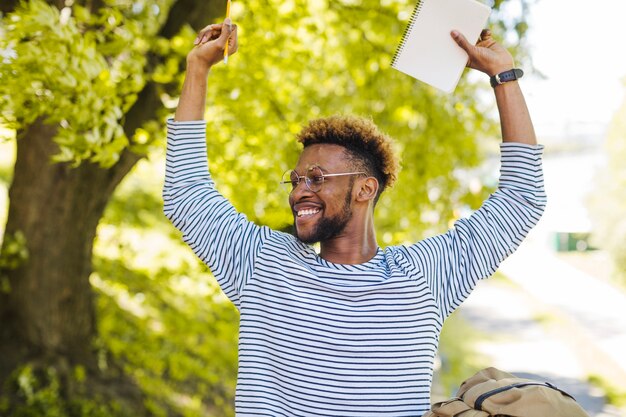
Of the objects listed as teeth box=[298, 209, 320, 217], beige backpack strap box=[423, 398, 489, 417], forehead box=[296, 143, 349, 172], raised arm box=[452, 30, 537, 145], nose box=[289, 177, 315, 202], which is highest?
raised arm box=[452, 30, 537, 145]

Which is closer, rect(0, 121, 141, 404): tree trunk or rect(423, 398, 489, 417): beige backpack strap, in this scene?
rect(423, 398, 489, 417): beige backpack strap

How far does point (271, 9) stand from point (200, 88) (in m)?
2.55

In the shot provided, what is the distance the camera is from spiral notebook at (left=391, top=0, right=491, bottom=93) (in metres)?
2.40

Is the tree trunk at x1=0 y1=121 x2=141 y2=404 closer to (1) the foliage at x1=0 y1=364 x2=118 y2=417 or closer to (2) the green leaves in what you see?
(1) the foliage at x1=0 y1=364 x2=118 y2=417

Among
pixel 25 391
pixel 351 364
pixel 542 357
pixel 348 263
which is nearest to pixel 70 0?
pixel 348 263

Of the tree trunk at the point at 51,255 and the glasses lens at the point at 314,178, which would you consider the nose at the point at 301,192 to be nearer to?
the glasses lens at the point at 314,178

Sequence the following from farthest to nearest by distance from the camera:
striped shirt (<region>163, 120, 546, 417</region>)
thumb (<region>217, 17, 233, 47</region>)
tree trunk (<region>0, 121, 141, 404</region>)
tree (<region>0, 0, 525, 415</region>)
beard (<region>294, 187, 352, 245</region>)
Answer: tree trunk (<region>0, 121, 141, 404</region>) → tree (<region>0, 0, 525, 415</region>) → thumb (<region>217, 17, 233, 47</region>) → beard (<region>294, 187, 352, 245</region>) → striped shirt (<region>163, 120, 546, 417</region>)

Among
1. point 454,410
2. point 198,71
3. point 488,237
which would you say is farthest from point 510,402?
point 198,71

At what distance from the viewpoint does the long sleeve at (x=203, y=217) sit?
2.38m

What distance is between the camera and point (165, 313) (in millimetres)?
7535

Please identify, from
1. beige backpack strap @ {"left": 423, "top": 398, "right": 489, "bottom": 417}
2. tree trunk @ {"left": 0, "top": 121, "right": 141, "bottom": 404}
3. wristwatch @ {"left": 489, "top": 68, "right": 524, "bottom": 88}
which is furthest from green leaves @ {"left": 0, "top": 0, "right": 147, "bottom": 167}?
tree trunk @ {"left": 0, "top": 121, "right": 141, "bottom": 404}

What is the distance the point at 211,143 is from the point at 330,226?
2262 millimetres

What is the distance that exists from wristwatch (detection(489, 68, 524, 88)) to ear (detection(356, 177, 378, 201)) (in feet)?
1.55

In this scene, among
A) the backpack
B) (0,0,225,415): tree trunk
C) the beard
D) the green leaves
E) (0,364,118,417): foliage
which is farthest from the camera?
(0,364,118,417): foliage
